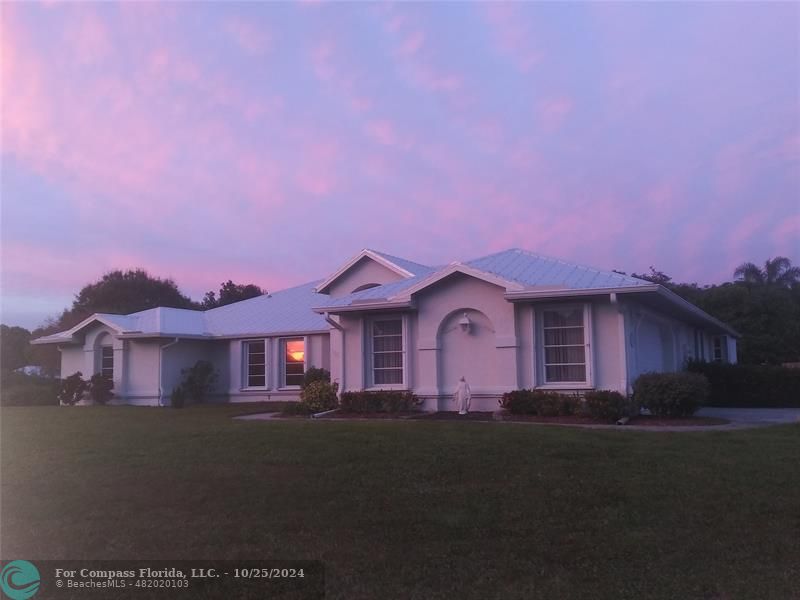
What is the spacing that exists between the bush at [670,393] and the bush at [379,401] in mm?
5192

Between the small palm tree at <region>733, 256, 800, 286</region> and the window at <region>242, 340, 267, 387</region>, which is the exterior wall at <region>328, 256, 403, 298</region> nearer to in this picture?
the window at <region>242, 340, 267, 387</region>

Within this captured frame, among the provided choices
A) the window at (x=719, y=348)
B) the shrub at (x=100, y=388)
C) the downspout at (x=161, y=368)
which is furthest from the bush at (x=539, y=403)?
the window at (x=719, y=348)

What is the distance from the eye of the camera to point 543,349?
16641 mm

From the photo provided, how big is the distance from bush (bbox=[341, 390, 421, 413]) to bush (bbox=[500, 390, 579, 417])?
7.97 ft

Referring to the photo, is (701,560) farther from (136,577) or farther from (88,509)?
(88,509)

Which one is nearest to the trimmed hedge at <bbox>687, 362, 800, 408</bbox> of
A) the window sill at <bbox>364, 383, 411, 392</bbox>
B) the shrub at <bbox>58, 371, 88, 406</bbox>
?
the window sill at <bbox>364, 383, 411, 392</bbox>

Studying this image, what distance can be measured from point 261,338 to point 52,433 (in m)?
11.8

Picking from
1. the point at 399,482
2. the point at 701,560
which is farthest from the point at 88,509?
the point at 701,560

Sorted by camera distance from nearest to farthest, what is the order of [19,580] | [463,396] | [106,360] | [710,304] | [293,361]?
[19,580] < [463,396] < [293,361] < [106,360] < [710,304]

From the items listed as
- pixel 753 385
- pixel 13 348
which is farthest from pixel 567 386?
pixel 13 348

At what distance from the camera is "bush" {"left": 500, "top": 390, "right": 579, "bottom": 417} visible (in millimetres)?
15523

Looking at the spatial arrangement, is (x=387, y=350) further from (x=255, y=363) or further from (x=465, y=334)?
(x=255, y=363)

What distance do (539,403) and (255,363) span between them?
12738 mm

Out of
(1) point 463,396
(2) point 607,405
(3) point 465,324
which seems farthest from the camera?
(3) point 465,324
